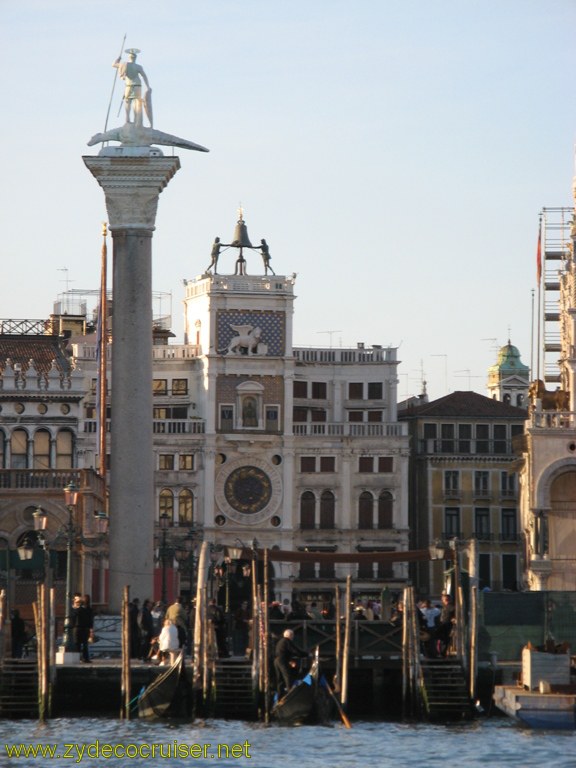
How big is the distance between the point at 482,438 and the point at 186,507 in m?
13.4

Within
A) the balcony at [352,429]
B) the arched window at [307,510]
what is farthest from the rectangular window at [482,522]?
the arched window at [307,510]

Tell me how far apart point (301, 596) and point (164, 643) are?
1878 inches

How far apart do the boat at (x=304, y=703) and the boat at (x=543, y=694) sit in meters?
3.32

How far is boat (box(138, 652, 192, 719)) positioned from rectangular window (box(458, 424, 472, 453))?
186 ft

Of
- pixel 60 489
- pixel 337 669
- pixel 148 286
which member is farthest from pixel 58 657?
pixel 60 489

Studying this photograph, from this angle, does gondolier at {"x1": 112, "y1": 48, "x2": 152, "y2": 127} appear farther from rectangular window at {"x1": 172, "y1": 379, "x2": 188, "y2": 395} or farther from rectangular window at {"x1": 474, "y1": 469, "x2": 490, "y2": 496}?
rectangular window at {"x1": 474, "y1": 469, "x2": 490, "y2": 496}

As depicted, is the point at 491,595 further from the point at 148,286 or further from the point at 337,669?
the point at 148,286

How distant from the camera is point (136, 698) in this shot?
44188 millimetres

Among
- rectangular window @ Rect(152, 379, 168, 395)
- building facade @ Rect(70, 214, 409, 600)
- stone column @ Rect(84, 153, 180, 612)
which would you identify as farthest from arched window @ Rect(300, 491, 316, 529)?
stone column @ Rect(84, 153, 180, 612)

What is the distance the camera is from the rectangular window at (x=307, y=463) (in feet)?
317

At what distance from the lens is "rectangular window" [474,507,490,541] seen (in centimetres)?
9825

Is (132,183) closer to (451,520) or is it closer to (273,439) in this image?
(273,439)

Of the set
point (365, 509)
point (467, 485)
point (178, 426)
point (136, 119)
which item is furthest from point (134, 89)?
point (467, 485)

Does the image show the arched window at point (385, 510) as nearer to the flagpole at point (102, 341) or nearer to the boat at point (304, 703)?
the flagpole at point (102, 341)
